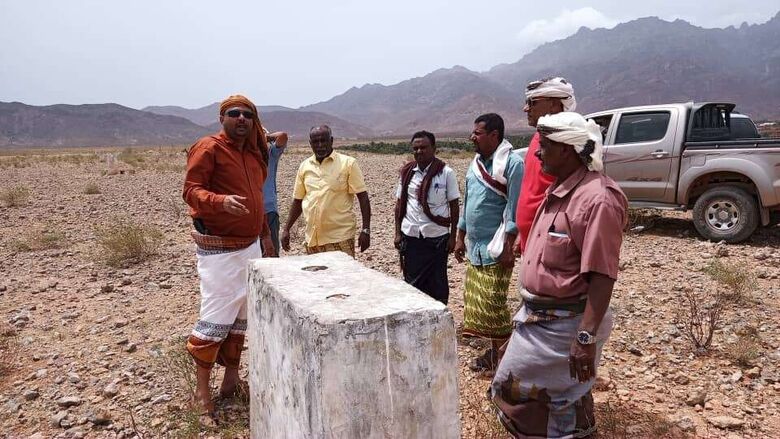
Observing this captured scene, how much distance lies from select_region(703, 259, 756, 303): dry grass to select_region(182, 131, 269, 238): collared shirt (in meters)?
3.96

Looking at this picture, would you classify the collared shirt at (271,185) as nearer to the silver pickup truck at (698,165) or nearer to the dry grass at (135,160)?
the silver pickup truck at (698,165)

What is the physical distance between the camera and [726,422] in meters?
2.79

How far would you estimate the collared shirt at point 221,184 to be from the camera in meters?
2.72

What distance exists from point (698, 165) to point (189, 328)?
606cm

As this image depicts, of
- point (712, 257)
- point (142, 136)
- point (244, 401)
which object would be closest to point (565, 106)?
point (244, 401)

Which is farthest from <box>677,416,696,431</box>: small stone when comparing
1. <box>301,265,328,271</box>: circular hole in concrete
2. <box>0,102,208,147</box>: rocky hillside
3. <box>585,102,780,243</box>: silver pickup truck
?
<box>0,102,208,147</box>: rocky hillside

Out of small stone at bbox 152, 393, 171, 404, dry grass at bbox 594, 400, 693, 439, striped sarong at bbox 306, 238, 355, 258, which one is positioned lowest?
dry grass at bbox 594, 400, 693, 439

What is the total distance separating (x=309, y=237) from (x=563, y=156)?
7.53 feet

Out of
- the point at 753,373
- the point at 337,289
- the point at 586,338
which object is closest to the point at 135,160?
the point at 337,289

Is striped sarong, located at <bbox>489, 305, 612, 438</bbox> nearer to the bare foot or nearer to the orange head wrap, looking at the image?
the bare foot

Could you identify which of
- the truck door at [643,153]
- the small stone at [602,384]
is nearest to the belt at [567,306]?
the small stone at [602,384]

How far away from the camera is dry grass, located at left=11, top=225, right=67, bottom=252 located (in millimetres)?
7302

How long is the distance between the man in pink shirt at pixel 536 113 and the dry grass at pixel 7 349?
347 centimetres

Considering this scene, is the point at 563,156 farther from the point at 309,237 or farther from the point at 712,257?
the point at 712,257
